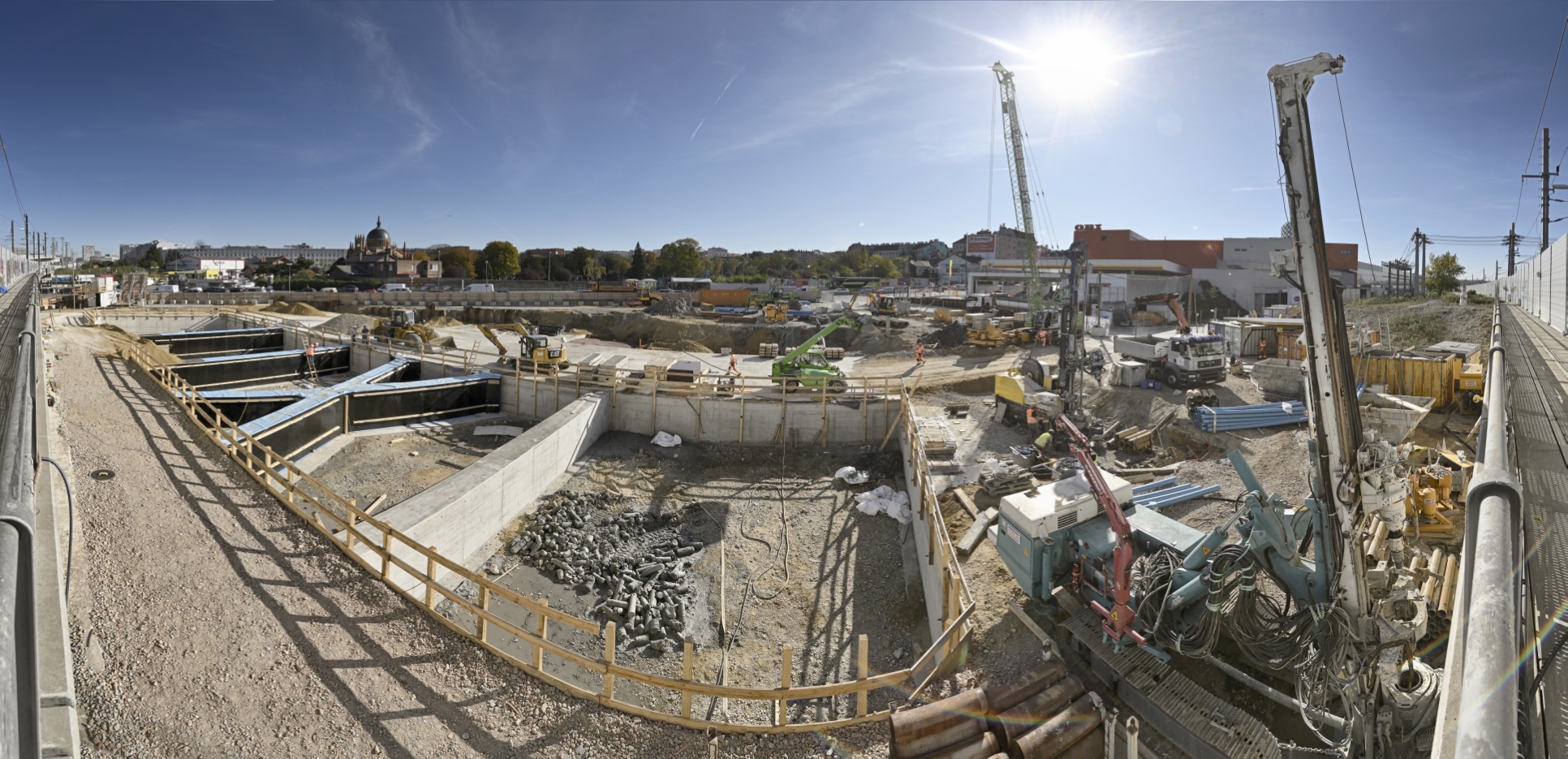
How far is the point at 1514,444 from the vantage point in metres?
7.38

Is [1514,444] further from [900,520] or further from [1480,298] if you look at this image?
[1480,298]

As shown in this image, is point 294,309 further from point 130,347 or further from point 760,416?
point 760,416

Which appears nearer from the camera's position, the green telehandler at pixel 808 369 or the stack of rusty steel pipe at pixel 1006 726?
the stack of rusty steel pipe at pixel 1006 726

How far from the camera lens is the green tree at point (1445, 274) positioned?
152ft

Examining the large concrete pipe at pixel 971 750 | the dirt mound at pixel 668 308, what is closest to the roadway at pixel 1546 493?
the large concrete pipe at pixel 971 750

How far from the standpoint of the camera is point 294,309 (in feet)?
166

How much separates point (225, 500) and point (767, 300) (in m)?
45.6

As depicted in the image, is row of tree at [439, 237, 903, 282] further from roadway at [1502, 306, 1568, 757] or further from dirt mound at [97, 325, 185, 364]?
roadway at [1502, 306, 1568, 757]

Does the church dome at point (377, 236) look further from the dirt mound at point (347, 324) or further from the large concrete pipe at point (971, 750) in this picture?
the large concrete pipe at point (971, 750)

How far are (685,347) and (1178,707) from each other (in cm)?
3723

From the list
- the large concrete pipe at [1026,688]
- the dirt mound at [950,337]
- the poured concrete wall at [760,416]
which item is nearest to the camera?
the large concrete pipe at [1026,688]

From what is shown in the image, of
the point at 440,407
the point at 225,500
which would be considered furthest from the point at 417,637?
the point at 440,407

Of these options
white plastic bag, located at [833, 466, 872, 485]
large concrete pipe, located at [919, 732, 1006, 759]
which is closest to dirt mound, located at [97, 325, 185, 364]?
white plastic bag, located at [833, 466, 872, 485]

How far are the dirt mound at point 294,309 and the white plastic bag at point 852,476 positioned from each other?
4649cm
